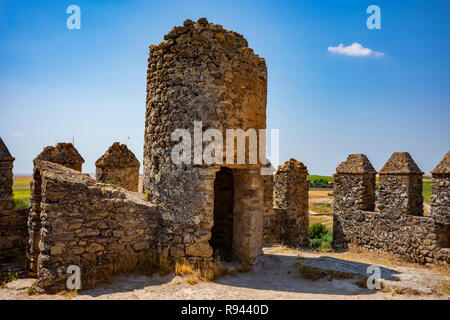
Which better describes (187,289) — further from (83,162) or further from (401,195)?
(401,195)

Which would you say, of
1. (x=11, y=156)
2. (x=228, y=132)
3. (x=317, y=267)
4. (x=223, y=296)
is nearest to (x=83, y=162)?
(x=11, y=156)

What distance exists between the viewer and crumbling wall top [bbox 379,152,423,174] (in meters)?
11.1

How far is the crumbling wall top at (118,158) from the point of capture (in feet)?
39.7

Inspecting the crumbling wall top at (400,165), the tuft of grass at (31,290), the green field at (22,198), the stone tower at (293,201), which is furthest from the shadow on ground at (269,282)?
the green field at (22,198)

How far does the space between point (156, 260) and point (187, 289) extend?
1.25 metres

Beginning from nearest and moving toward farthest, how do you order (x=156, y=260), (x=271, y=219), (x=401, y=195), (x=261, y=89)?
1. (x=156, y=260)
2. (x=261, y=89)
3. (x=401, y=195)
4. (x=271, y=219)

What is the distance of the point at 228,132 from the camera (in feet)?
23.1

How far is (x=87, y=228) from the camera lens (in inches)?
248

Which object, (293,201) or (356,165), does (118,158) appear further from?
(356,165)

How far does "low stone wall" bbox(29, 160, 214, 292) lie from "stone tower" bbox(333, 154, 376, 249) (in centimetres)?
843

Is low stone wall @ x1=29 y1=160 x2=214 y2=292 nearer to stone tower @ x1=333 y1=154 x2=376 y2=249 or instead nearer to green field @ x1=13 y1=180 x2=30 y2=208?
green field @ x1=13 y1=180 x2=30 y2=208

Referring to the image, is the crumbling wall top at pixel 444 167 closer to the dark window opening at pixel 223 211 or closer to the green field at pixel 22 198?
the dark window opening at pixel 223 211

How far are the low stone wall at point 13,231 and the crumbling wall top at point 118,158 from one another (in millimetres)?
3928

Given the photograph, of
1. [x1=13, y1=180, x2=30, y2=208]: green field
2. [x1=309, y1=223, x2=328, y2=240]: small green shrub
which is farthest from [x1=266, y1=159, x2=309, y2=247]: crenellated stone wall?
[x1=13, y1=180, x2=30, y2=208]: green field
